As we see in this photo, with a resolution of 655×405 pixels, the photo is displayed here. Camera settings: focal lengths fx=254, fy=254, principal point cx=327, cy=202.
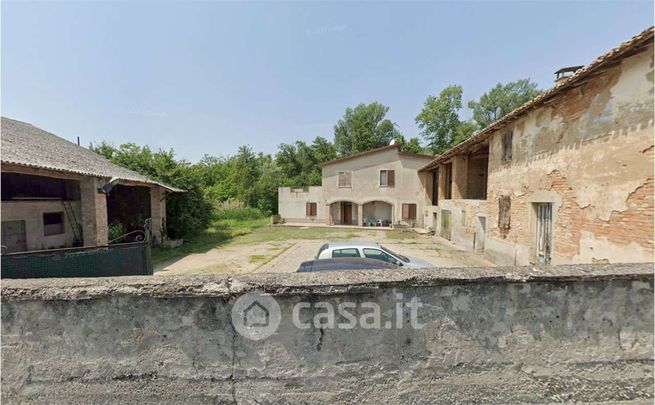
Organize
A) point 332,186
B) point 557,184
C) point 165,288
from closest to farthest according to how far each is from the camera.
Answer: point 165,288, point 557,184, point 332,186

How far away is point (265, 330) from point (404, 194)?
2157cm

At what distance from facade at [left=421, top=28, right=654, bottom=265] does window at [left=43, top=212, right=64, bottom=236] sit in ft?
60.6

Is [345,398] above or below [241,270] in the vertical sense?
above

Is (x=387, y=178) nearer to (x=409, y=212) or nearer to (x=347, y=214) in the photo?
(x=409, y=212)

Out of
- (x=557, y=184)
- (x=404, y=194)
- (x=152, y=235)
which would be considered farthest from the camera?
(x=404, y=194)

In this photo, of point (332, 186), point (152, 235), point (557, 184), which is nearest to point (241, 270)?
point (152, 235)

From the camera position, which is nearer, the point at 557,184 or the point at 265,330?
the point at 265,330

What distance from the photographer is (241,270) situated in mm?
9266

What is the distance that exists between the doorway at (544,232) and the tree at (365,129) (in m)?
31.4

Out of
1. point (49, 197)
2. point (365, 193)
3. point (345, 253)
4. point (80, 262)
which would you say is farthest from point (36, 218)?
point (365, 193)

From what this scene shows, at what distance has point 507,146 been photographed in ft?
30.2

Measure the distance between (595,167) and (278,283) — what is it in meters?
7.29

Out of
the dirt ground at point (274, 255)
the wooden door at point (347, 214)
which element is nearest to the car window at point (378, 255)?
the dirt ground at point (274, 255)

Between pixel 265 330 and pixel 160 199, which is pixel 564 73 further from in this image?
pixel 160 199
